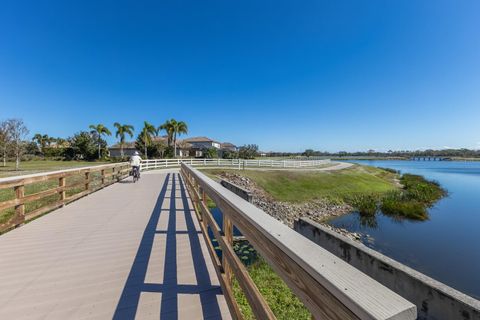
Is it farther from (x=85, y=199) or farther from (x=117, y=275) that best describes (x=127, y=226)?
(x=85, y=199)

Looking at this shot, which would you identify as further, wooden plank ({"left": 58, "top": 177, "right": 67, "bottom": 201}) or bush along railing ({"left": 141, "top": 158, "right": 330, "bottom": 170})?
bush along railing ({"left": 141, "top": 158, "right": 330, "bottom": 170})

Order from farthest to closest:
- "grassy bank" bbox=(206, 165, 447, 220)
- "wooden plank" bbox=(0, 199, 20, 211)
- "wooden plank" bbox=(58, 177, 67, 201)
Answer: "grassy bank" bbox=(206, 165, 447, 220), "wooden plank" bbox=(58, 177, 67, 201), "wooden plank" bbox=(0, 199, 20, 211)

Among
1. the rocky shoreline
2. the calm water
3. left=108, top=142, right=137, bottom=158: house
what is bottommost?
the calm water

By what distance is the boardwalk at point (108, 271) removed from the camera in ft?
7.94

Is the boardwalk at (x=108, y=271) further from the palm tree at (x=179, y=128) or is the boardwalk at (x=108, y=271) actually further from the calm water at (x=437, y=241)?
the palm tree at (x=179, y=128)

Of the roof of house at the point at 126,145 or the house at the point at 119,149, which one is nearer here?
the house at the point at 119,149

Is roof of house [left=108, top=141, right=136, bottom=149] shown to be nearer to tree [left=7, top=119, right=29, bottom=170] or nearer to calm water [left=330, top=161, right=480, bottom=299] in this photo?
tree [left=7, top=119, right=29, bottom=170]

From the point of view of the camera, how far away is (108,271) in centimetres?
314

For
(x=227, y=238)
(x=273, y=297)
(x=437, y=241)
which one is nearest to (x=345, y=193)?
(x=437, y=241)

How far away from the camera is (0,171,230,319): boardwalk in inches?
95.3

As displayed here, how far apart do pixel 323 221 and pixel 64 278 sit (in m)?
13.0

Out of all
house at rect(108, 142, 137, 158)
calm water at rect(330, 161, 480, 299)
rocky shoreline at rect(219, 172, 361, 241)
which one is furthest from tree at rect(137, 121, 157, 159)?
calm water at rect(330, 161, 480, 299)

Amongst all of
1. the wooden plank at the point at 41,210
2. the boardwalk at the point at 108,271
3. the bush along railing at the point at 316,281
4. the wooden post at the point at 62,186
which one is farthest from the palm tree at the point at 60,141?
the bush along railing at the point at 316,281

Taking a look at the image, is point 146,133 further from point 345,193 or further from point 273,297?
point 273,297
